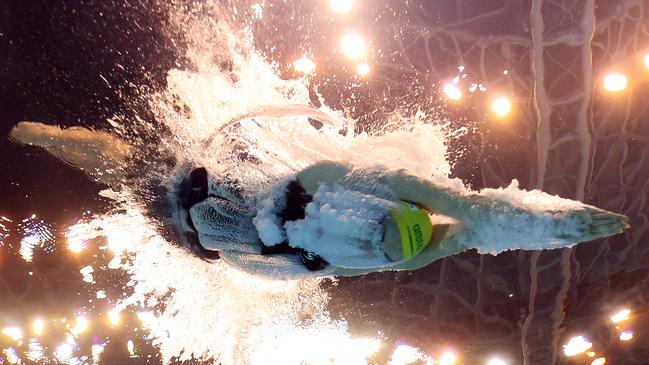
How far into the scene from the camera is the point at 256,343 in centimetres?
427

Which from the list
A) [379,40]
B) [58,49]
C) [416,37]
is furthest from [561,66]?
[58,49]

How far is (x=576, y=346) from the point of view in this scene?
4.25 metres

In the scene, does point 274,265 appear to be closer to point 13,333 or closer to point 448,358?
point 448,358

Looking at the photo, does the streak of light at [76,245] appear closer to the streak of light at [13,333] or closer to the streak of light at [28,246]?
the streak of light at [28,246]

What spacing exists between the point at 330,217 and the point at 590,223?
82cm

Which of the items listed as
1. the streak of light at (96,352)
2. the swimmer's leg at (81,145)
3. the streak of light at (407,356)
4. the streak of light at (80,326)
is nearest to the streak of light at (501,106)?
the swimmer's leg at (81,145)

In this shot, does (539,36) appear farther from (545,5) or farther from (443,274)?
(443,274)

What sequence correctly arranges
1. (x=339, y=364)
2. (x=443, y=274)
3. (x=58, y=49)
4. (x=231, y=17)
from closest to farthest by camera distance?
(x=58, y=49) < (x=231, y=17) < (x=443, y=274) < (x=339, y=364)

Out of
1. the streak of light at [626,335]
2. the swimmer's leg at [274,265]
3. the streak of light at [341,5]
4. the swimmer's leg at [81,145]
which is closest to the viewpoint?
the swimmer's leg at [274,265]

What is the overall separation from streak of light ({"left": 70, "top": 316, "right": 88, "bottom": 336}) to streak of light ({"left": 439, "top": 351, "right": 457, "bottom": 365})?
3.57 meters

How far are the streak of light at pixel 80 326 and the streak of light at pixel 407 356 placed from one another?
10.2 ft

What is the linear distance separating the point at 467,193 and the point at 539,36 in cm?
176

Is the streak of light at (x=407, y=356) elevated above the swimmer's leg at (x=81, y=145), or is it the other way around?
the streak of light at (x=407, y=356)

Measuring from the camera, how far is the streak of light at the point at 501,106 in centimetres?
288
